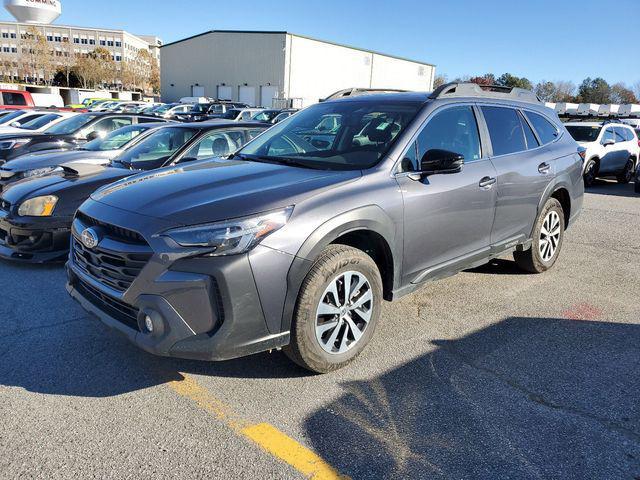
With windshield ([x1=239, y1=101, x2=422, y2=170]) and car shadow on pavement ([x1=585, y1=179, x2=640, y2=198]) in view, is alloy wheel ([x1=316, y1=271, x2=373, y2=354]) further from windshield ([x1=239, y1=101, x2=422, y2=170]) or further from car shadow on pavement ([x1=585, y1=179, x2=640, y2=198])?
car shadow on pavement ([x1=585, y1=179, x2=640, y2=198])

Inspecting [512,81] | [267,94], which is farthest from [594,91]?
[267,94]

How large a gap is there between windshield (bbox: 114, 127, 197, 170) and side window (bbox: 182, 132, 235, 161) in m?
0.20

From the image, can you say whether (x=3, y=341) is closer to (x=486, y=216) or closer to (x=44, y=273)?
(x=44, y=273)

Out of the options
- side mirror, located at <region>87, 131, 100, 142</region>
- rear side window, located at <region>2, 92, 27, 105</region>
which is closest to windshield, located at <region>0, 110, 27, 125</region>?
rear side window, located at <region>2, 92, 27, 105</region>

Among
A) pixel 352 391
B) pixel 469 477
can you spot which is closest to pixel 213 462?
pixel 352 391

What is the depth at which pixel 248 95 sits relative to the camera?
59.5 meters

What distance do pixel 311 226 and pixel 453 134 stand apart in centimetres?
184

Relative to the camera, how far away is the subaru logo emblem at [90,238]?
10.2ft

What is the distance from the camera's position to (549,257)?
5.65m

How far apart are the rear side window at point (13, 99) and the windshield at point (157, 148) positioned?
63.5 ft

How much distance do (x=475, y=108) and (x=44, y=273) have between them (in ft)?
14.7

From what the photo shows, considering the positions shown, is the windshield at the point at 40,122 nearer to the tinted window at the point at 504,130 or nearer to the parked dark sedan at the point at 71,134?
the parked dark sedan at the point at 71,134

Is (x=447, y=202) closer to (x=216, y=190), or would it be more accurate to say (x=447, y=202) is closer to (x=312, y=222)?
(x=312, y=222)

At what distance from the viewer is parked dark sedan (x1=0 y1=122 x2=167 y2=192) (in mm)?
7051
